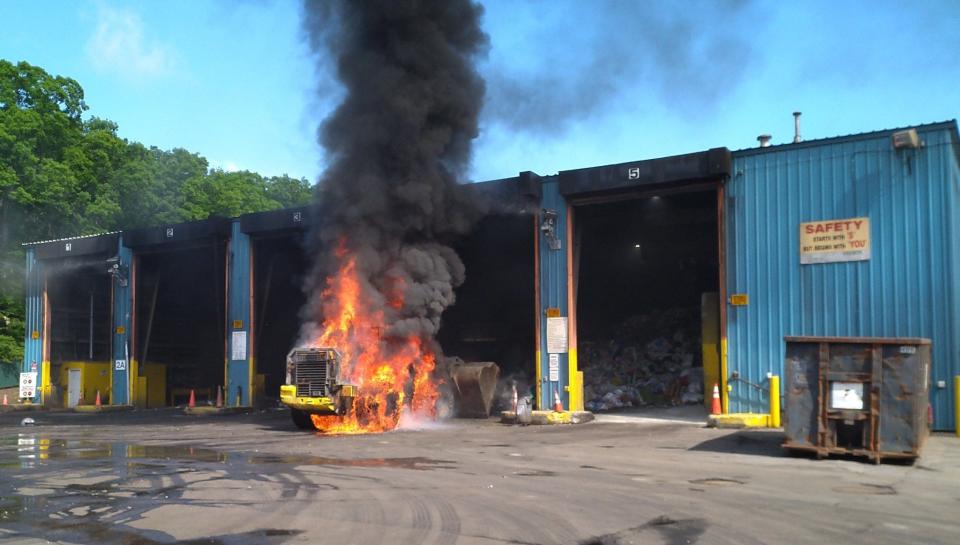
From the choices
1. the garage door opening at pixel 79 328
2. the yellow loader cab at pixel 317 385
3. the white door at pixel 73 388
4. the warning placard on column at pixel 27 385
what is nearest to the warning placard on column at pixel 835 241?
the yellow loader cab at pixel 317 385

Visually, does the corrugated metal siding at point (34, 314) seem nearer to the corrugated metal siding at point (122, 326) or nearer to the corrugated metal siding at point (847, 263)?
the corrugated metal siding at point (122, 326)

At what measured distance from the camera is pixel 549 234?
71.3ft

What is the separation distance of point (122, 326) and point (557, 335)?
1864 cm

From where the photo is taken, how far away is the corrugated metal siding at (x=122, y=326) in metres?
30.5

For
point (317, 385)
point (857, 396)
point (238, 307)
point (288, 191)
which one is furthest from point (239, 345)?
point (288, 191)

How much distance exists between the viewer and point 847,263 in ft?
58.3

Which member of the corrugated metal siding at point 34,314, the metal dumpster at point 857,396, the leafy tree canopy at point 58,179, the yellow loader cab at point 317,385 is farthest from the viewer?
the leafy tree canopy at point 58,179

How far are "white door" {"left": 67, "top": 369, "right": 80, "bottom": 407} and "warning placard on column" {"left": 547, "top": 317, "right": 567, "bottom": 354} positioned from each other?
20.8 metres

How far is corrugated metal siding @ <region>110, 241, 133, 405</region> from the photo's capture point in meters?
30.5

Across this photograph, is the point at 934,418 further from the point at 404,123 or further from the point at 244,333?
the point at 244,333

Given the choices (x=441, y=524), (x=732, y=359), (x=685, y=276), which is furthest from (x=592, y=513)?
(x=685, y=276)

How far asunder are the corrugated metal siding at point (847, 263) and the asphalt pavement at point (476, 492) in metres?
2.80

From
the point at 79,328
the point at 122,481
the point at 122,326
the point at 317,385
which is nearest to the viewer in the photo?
the point at 122,481

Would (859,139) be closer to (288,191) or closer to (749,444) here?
(749,444)
